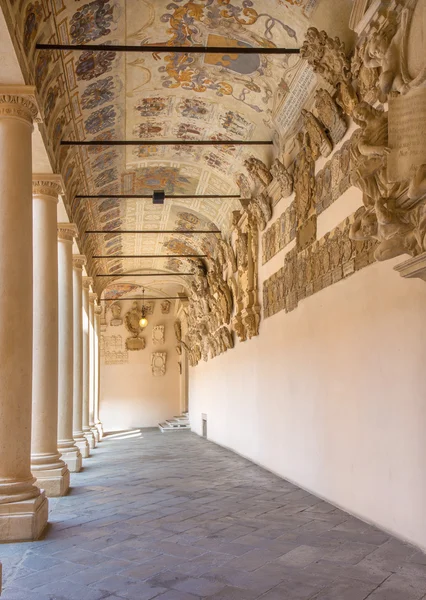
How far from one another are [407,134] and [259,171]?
8994 mm

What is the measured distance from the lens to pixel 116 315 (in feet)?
129

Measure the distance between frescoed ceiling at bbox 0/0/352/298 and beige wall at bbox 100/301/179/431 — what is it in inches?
764

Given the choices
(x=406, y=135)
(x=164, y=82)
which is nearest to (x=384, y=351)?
(x=406, y=135)

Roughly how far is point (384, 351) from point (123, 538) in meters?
3.91

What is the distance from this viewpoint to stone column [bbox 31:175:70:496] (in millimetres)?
10844

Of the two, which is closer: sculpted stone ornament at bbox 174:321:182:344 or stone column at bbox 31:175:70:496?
stone column at bbox 31:175:70:496

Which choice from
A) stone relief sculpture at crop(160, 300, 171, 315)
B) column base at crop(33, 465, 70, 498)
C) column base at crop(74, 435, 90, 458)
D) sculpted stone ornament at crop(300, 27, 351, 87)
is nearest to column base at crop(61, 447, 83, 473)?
column base at crop(33, 465, 70, 498)

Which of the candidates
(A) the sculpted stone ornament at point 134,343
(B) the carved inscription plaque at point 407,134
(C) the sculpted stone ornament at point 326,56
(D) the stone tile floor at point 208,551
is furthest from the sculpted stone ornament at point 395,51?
(A) the sculpted stone ornament at point 134,343

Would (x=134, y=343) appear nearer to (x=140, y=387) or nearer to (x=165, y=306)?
(x=140, y=387)

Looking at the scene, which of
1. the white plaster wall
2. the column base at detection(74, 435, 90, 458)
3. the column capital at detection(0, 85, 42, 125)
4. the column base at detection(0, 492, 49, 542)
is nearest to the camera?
the white plaster wall

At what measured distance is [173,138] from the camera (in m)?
16.5

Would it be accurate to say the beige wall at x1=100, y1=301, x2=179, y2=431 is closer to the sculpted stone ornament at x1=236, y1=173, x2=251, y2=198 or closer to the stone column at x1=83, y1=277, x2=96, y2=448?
the stone column at x1=83, y1=277, x2=96, y2=448

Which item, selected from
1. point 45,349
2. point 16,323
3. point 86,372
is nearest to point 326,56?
point 16,323

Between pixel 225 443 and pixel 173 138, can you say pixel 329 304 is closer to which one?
pixel 173 138
